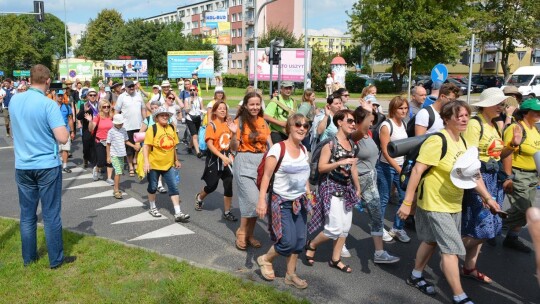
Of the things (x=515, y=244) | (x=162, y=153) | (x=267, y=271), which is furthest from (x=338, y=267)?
(x=162, y=153)

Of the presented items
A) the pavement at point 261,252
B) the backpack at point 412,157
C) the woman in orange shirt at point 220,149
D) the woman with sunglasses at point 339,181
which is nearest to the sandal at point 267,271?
the pavement at point 261,252

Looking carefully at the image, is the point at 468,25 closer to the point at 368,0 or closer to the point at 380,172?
the point at 368,0

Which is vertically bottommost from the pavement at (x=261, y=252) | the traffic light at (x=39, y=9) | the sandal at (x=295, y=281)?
the pavement at (x=261, y=252)

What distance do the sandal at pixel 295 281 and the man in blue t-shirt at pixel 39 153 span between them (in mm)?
2290

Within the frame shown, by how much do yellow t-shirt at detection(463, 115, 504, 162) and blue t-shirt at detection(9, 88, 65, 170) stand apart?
3879 millimetres

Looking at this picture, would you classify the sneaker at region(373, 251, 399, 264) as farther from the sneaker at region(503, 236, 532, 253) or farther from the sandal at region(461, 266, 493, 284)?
the sneaker at region(503, 236, 532, 253)

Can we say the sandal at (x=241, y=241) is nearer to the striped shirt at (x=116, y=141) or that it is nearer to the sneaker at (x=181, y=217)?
the sneaker at (x=181, y=217)

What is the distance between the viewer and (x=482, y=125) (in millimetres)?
4570

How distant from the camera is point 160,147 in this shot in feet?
20.3

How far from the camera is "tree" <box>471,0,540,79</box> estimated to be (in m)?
40.3

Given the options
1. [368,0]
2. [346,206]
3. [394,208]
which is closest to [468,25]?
[368,0]

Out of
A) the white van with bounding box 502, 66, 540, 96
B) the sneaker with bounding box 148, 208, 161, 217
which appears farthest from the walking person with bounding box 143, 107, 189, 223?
the white van with bounding box 502, 66, 540, 96

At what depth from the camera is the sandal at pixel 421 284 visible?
13.8 feet

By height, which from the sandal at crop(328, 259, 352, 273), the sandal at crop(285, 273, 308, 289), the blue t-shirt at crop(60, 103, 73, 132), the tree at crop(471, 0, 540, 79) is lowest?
the sandal at crop(328, 259, 352, 273)
